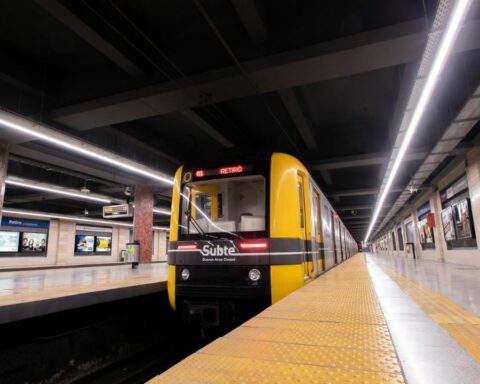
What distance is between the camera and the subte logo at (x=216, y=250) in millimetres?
3878

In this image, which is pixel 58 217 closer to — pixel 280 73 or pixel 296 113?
pixel 296 113

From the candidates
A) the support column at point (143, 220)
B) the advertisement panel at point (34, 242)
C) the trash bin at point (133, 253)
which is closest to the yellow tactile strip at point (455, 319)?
the trash bin at point (133, 253)

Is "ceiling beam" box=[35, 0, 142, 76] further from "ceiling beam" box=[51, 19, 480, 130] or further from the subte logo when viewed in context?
the subte logo

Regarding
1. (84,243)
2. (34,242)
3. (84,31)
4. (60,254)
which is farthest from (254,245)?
(84,243)

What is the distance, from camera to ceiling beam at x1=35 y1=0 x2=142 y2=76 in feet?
12.4

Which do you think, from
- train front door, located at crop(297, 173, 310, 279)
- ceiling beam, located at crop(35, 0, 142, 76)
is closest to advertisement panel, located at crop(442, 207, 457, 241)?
train front door, located at crop(297, 173, 310, 279)

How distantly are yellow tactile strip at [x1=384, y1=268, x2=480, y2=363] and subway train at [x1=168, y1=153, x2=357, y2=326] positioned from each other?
1.53 m

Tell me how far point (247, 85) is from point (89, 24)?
2390 millimetres

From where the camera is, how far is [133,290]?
193 inches

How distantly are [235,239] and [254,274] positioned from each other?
478 mm

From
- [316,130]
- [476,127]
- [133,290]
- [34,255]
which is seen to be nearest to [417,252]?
[476,127]

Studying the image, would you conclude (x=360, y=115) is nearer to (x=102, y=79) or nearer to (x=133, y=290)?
(x=102, y=79)

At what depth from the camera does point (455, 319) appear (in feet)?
10.4

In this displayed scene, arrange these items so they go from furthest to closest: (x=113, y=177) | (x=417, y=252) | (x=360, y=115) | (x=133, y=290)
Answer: (x=417, y=252), (x=113, y=177), (x=360, y=115), (x=133, y=290)
